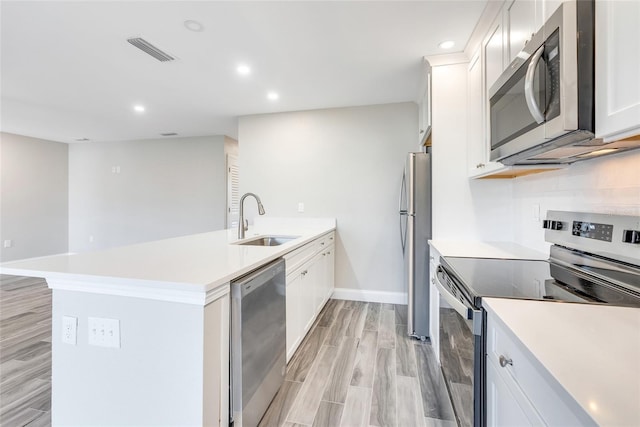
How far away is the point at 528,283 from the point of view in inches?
48.7

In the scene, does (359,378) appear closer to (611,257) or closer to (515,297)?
(515,297)

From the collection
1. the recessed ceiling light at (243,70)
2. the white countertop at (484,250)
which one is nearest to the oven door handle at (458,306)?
the white countertop at (484,250)

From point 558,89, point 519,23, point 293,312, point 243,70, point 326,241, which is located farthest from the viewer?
point 326,241

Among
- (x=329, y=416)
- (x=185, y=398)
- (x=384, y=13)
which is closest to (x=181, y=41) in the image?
(x=384, y=13)

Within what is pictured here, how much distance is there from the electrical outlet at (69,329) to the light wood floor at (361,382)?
103cm

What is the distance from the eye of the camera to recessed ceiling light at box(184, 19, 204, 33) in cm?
202

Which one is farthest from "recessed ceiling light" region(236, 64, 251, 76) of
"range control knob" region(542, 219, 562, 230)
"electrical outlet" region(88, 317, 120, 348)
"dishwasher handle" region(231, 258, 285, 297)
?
"range control knob" region(542, 219, 562, 230)

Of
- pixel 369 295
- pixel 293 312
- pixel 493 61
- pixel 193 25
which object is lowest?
pixel 369 295

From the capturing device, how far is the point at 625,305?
0.93 metres

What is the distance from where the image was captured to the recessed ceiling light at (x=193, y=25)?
2020 mm

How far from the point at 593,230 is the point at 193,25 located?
2.62 meters

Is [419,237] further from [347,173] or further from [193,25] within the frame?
[193,25]

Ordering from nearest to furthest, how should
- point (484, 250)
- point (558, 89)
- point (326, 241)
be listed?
point (558, 89) → point (484, 250) → point (326, 241)

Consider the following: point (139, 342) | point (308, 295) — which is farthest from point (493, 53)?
point (139, 342)
